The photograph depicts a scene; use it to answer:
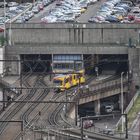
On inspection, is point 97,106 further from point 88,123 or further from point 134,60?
point 88,123

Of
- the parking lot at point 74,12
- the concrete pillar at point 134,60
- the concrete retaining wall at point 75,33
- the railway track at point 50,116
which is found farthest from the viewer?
the parking lot at point 74,12

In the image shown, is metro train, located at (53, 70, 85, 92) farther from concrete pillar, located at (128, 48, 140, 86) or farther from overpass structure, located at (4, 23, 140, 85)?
concrete pillar, located at (128, 48, 140, 86)

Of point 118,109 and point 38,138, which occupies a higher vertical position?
point 38,138

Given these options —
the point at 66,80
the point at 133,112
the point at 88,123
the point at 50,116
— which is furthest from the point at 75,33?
the point at 88,123

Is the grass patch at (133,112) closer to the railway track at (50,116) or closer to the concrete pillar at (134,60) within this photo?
the railway track at (50,116)

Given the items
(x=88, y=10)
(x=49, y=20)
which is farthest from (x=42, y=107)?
(x=88, y=10)

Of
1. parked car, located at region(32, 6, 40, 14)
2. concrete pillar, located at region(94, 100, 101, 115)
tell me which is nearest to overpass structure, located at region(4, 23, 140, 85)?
concrete pillar, located at region(94, 100, 101, 115)

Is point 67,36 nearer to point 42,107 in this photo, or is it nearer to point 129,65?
point 129,65

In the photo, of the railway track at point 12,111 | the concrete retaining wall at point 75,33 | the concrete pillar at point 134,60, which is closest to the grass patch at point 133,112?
the concrete pillar at point 134,60
